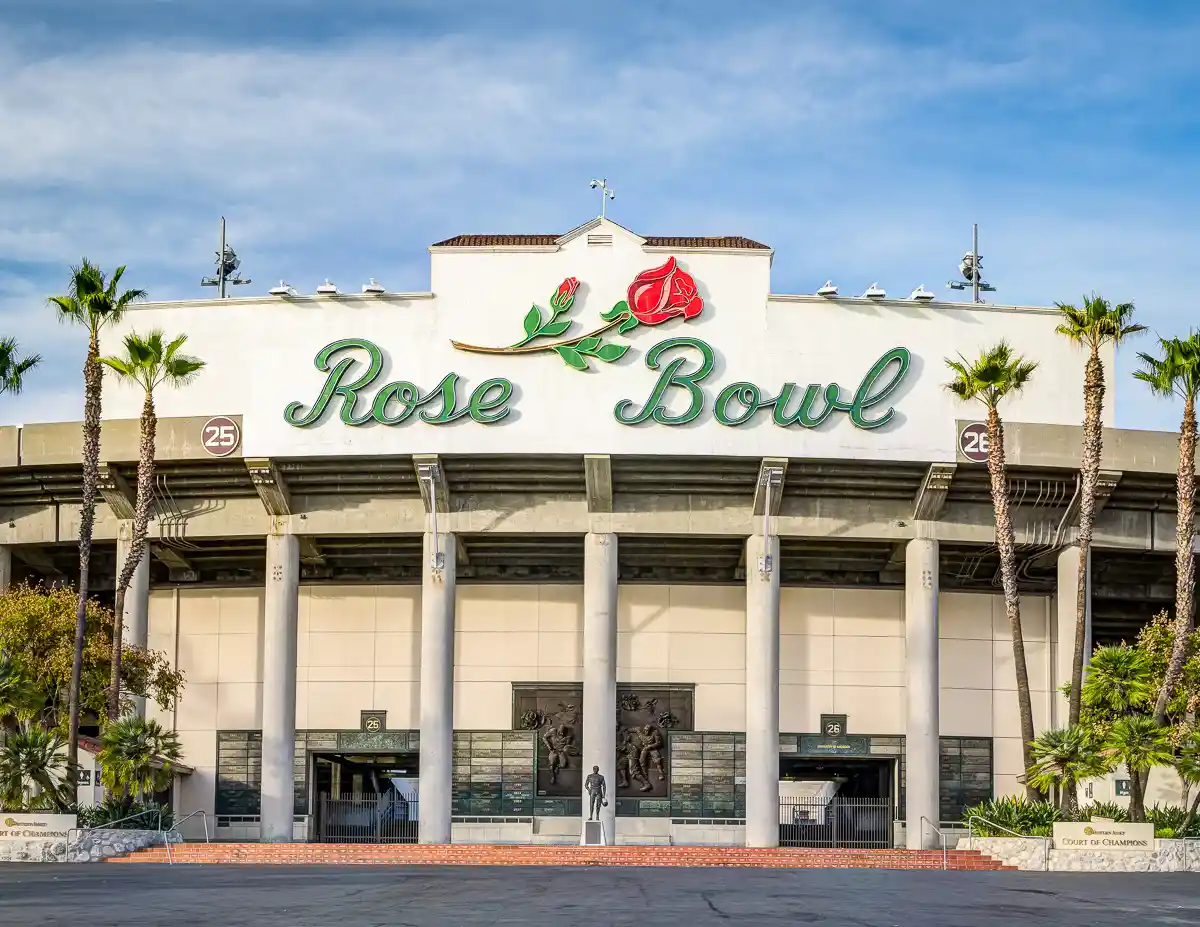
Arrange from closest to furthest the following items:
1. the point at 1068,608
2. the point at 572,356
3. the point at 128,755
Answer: the point at 128,755
the point at 572,356
the point at 1068,608

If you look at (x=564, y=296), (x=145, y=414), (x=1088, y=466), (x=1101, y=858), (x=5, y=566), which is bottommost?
(x=1101, y=858)

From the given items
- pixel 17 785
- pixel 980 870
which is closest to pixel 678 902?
pixel 980 870

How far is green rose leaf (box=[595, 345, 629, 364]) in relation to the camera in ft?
160

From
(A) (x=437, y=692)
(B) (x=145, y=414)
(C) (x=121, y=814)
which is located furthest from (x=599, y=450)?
(C) (x=121, y=814)

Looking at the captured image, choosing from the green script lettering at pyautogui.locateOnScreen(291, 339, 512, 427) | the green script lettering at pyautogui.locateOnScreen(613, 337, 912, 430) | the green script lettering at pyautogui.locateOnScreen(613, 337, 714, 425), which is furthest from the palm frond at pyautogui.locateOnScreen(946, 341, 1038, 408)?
the green script lettering at pyautogui.locateOnScreen(291, 339, 512, 427)

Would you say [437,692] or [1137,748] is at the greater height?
[437,692]

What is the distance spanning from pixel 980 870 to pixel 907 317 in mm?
15788

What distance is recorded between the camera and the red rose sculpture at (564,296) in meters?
49.0

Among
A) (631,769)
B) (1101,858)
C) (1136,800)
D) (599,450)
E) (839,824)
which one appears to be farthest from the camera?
(631,769)

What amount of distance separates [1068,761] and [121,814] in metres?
22.6

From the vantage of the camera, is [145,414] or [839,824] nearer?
[145,414]

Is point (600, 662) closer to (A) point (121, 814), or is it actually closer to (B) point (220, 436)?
(B) point (220, 436)

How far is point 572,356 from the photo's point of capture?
48.9 metres

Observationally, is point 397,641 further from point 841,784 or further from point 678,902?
point 678,902
